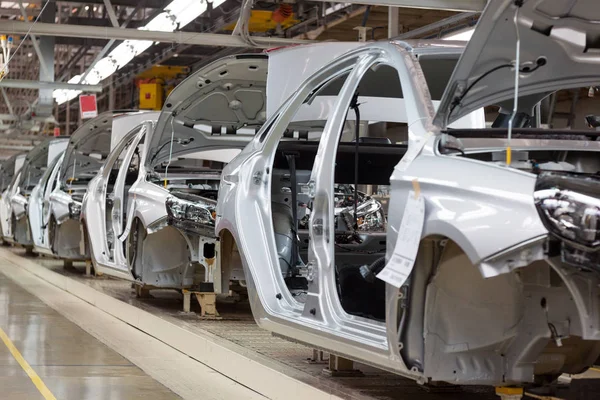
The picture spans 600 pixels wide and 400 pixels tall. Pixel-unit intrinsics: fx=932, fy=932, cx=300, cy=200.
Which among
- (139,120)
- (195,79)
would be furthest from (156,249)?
(139,120)

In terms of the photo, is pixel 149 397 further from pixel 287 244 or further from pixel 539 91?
pixel 539 91

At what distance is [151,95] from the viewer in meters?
25.2

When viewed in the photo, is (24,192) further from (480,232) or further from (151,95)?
(480,232)

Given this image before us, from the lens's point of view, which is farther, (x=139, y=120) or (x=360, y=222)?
(x=139, y=120)

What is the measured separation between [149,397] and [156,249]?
233 centimetres

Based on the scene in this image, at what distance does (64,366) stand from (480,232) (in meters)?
4.64

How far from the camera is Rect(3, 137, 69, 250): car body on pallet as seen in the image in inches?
613

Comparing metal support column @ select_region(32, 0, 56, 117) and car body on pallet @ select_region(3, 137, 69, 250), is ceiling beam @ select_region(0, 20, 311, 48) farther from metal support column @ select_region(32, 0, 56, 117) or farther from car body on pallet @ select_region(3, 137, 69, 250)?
car body on pallet @ select_region(3, 137, 69, 250)

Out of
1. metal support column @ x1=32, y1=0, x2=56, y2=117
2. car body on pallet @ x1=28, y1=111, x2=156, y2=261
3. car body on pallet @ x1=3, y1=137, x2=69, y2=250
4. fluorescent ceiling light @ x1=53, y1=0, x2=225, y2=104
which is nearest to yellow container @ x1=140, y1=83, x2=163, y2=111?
metal support column @ x1=32, y1=0, x2=56, y2=117

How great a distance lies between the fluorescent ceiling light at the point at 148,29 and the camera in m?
12.1

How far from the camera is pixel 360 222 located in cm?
734

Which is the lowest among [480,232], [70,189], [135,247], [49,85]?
[135,247]

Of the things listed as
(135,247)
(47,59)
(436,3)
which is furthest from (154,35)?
(135,247)

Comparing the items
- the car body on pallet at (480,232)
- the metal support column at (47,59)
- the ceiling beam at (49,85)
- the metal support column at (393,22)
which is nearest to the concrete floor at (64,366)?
the car body on pallet at (480,232)
